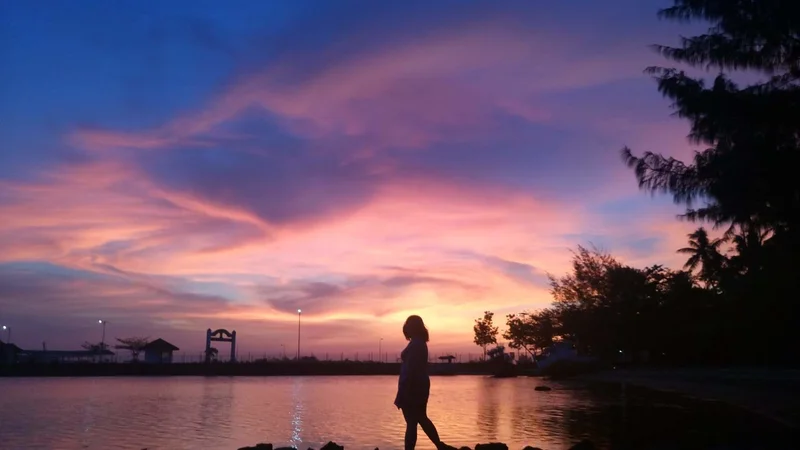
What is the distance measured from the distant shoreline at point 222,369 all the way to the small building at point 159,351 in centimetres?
427

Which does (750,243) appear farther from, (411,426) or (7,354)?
(7,354)

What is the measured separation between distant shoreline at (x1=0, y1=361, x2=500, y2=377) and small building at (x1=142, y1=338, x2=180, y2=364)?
14.0ft

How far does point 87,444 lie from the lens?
50.0ft

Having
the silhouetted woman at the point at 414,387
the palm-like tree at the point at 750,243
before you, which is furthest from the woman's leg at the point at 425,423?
the palm-like tree at the point at 750,243

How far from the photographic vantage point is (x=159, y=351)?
89250 mm

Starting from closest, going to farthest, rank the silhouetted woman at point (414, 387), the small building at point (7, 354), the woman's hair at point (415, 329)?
the silhouetted woman at point (414, 387)
the woman's hair at point (415, 329)
the small building at point (7, 354)

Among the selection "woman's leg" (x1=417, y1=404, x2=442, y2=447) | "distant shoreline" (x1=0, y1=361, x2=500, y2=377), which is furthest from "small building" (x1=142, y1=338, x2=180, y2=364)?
"woman's leg" (x1=417, y1=404, x2=442, y2=447)

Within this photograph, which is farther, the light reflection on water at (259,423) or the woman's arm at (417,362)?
the light reflection on water at (259,423)

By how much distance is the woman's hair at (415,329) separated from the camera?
33.4 feet

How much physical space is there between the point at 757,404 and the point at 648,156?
10.5m

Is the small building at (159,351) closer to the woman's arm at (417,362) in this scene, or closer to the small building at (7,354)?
the small building at (7,354)

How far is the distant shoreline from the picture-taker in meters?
Result: 79.9

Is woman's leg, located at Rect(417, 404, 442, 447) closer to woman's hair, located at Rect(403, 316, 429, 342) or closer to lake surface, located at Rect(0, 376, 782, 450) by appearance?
woman's hair, located at Rect(403, 316, 429, 342)

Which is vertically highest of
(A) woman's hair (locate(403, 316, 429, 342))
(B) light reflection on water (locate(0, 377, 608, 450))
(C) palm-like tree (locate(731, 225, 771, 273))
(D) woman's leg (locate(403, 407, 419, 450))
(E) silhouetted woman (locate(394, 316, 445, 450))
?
(C) palm-like tree (locate(731, 225, 771, 273))
